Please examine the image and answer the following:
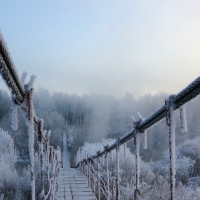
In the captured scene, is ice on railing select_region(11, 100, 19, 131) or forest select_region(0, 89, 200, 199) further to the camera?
forest select_region(0, 89, 200, 199)

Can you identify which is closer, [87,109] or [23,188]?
[23,188]

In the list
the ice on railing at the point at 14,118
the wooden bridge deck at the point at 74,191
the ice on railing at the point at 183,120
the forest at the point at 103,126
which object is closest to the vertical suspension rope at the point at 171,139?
the ice on railing at the point at 183,120

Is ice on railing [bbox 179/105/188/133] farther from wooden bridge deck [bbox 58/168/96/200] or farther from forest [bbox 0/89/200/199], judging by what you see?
forest [bbox 0/89/200/199]

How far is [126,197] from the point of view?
7453mm

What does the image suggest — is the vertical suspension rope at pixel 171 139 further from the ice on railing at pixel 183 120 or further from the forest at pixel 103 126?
the forest at pixel 103 126

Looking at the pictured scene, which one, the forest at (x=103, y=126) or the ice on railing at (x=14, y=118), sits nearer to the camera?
the ice on railing at (x=14, y=118)

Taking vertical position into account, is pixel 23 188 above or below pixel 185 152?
below

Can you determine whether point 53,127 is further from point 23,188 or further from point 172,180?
point 172,180

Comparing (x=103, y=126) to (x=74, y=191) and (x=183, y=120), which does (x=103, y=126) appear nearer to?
(x=74, y=191)

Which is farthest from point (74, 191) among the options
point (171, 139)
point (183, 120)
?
point (183, 120)

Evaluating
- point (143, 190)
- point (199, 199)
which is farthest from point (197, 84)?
point (143, 190)

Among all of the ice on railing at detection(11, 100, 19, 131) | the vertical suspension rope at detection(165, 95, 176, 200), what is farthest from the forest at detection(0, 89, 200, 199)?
the ice on railing at detection(11, 100, 19, 131)

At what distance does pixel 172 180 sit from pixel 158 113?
465mm

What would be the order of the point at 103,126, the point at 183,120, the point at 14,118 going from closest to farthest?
the point at 14,118, the point at 183,120, the point at 103,126
